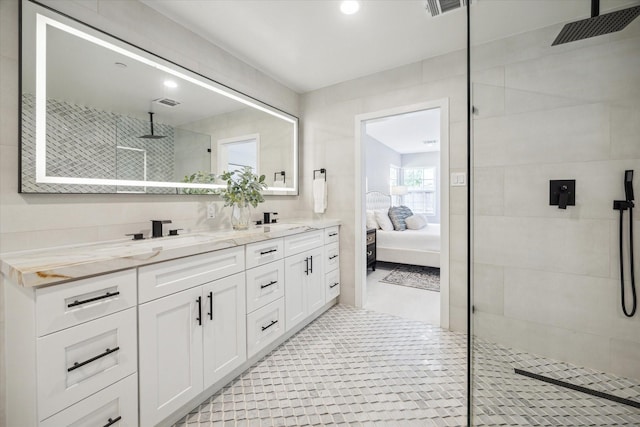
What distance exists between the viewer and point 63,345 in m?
0.95

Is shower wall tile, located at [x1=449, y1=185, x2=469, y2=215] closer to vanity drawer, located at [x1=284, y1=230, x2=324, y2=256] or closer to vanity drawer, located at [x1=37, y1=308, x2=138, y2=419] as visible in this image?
vanity drawer, located at [x1=284, y1=230, x2=324, y2=256]

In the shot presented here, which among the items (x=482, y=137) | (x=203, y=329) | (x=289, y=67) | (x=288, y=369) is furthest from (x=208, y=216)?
(x=482, y=137)

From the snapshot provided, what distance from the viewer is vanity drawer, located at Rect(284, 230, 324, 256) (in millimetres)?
2125

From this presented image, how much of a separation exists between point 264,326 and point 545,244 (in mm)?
1915

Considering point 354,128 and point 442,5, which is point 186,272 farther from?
point 442,5

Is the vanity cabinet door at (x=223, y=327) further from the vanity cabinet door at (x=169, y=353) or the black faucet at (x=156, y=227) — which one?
the black faucet at (x=156, y=227)

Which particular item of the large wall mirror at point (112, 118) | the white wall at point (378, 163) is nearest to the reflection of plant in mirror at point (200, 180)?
the large wall mirror at point (112, 118)

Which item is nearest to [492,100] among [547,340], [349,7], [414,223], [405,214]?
[349,7]

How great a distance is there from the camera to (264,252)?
1868 millimetres

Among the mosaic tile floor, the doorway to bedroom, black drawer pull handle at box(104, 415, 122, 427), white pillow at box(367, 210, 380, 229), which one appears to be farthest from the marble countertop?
white pillow at box(367, 210, 380, 229)

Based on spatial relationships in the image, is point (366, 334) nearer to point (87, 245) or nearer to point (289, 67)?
point (87, 245)

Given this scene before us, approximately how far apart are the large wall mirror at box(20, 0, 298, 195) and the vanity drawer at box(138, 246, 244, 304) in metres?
0.65

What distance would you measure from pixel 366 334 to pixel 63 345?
6.44 ft

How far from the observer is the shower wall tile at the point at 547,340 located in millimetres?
1547
